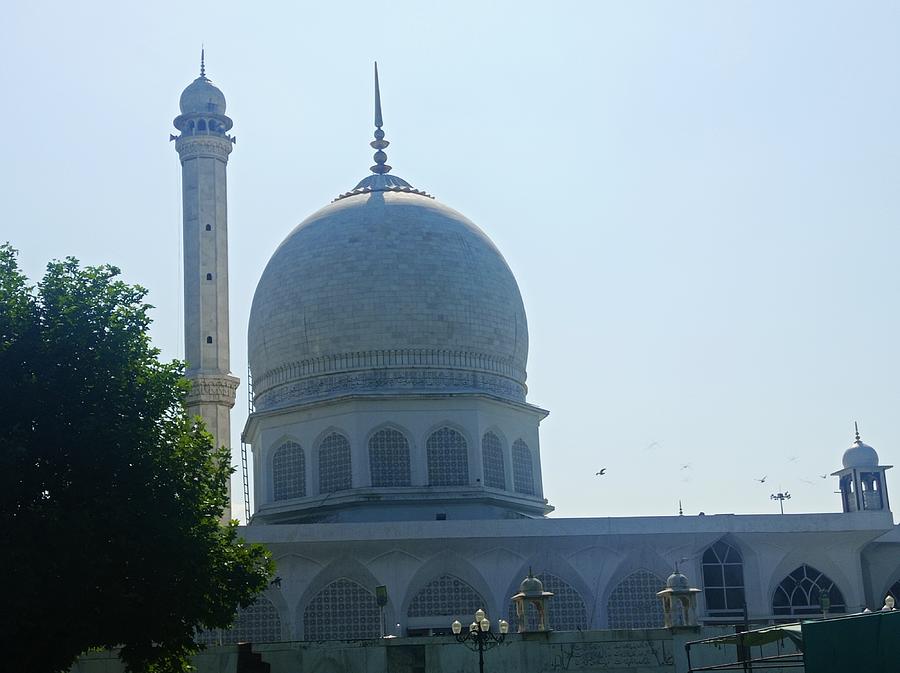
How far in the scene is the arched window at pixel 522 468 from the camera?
4047cm

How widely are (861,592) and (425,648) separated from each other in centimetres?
1406

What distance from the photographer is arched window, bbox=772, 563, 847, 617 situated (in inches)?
1485

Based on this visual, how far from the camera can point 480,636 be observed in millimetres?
26031

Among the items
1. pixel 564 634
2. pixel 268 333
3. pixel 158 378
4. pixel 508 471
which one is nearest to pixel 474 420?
pixel 508 471

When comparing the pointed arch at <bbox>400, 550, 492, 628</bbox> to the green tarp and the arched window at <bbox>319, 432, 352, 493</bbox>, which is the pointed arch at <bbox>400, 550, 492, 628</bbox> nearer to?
the arched window at <bbox>319, 432, 352, 493</bbox>

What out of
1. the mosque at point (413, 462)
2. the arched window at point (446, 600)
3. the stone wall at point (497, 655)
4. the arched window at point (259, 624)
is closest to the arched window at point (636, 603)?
the mosque at point (413, 462)

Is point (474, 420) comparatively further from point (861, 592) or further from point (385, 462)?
point (861, 592)

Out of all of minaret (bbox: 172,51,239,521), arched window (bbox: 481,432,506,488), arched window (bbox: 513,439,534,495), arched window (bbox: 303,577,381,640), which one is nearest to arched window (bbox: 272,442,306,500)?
minaret (bbox: 172,51,239,521)

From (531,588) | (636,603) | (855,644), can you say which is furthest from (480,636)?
(636,603)

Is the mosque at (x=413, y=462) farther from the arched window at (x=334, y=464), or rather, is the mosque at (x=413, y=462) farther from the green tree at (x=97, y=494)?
the green tree at (x=97, y=494)

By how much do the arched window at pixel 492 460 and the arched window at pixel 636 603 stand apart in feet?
14.9

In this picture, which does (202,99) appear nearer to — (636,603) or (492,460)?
(492,460)

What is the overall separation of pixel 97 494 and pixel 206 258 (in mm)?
19029

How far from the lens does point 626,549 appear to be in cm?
3741
